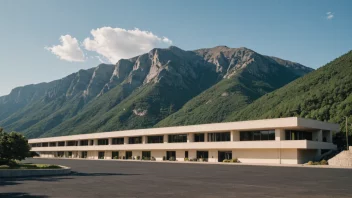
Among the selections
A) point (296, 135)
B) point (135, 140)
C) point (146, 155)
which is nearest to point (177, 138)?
point (146, 155)

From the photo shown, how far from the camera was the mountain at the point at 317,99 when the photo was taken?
8969 cm

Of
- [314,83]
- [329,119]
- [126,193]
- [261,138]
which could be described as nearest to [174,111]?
[314,83]

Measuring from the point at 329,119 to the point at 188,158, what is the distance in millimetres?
37602

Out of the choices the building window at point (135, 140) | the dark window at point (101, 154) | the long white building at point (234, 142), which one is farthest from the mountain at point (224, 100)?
the long white building at point (234, 142)

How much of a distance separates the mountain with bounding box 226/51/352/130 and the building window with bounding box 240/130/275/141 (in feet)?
77.5

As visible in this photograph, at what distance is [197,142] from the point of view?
7062 cm

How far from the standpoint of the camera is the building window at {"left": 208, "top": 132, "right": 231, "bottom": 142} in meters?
66.6

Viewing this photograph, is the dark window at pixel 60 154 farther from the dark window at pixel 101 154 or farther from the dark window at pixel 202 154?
the dark window at pixel 202 154

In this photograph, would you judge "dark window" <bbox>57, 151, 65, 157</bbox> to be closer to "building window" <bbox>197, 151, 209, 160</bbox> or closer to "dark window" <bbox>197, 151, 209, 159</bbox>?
"dark window" <bbox>197, 151, 209, 159</bbox>

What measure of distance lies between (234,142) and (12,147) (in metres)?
39.1

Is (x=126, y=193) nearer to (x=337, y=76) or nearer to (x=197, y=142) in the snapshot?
(x=197, y=142)

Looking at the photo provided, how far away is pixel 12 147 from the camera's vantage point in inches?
1377

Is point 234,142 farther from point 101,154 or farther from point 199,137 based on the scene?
point 101,154

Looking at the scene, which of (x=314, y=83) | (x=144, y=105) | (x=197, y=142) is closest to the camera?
(x=197, y=142)
